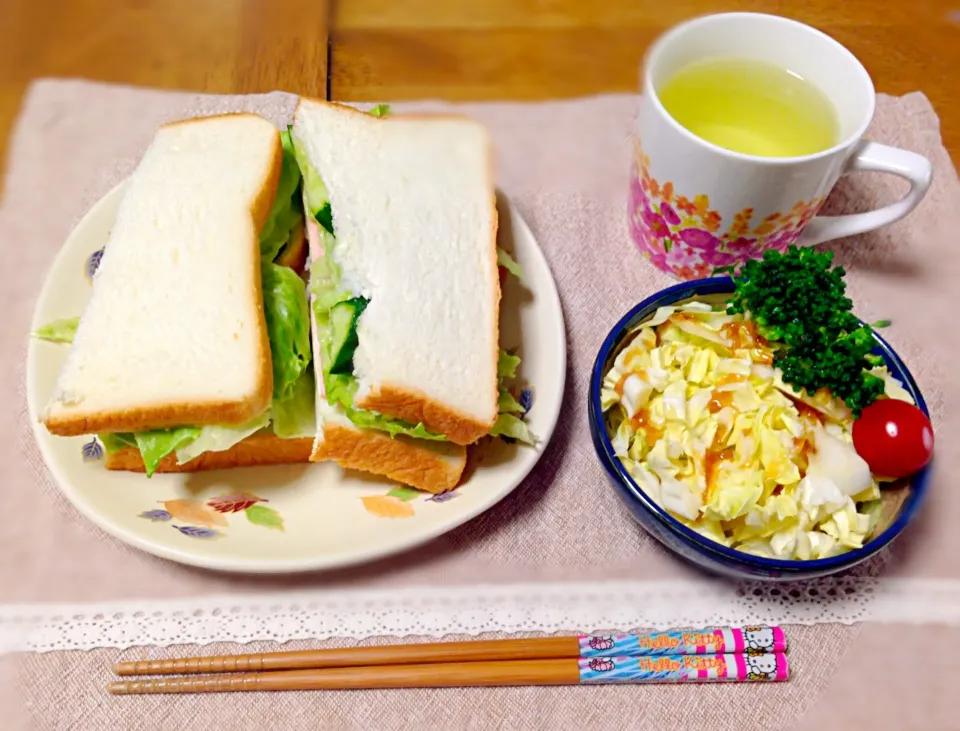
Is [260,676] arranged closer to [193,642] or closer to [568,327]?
[193,642]

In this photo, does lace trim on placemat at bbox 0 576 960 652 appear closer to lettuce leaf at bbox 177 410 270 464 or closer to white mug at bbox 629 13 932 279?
lettuce leaf at bbox 177 410 270 464

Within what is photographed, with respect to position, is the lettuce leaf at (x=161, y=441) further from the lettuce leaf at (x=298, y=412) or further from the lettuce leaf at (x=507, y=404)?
the lettuce leaf at (x=507, y=404)

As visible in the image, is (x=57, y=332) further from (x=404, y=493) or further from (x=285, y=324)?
(x=404, y=493)

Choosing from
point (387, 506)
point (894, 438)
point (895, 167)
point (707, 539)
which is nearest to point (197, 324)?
point (387, 506)

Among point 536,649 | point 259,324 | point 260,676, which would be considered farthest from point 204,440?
point 536,649

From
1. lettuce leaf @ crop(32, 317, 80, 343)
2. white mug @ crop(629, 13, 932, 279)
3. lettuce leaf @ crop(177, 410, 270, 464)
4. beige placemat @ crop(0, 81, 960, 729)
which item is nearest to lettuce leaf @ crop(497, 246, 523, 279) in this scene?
beige placemat @ crop(0, 81, 960, 729)

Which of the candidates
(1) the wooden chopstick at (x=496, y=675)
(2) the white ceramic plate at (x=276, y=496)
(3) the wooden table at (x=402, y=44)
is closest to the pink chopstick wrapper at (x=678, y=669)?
(1) the wooden chopstick at (x=496, y=675)

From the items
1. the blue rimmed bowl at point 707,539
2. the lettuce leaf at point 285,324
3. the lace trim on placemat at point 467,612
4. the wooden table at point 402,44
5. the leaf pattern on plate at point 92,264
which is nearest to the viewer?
the blue rimmed bowl at point 707,539
